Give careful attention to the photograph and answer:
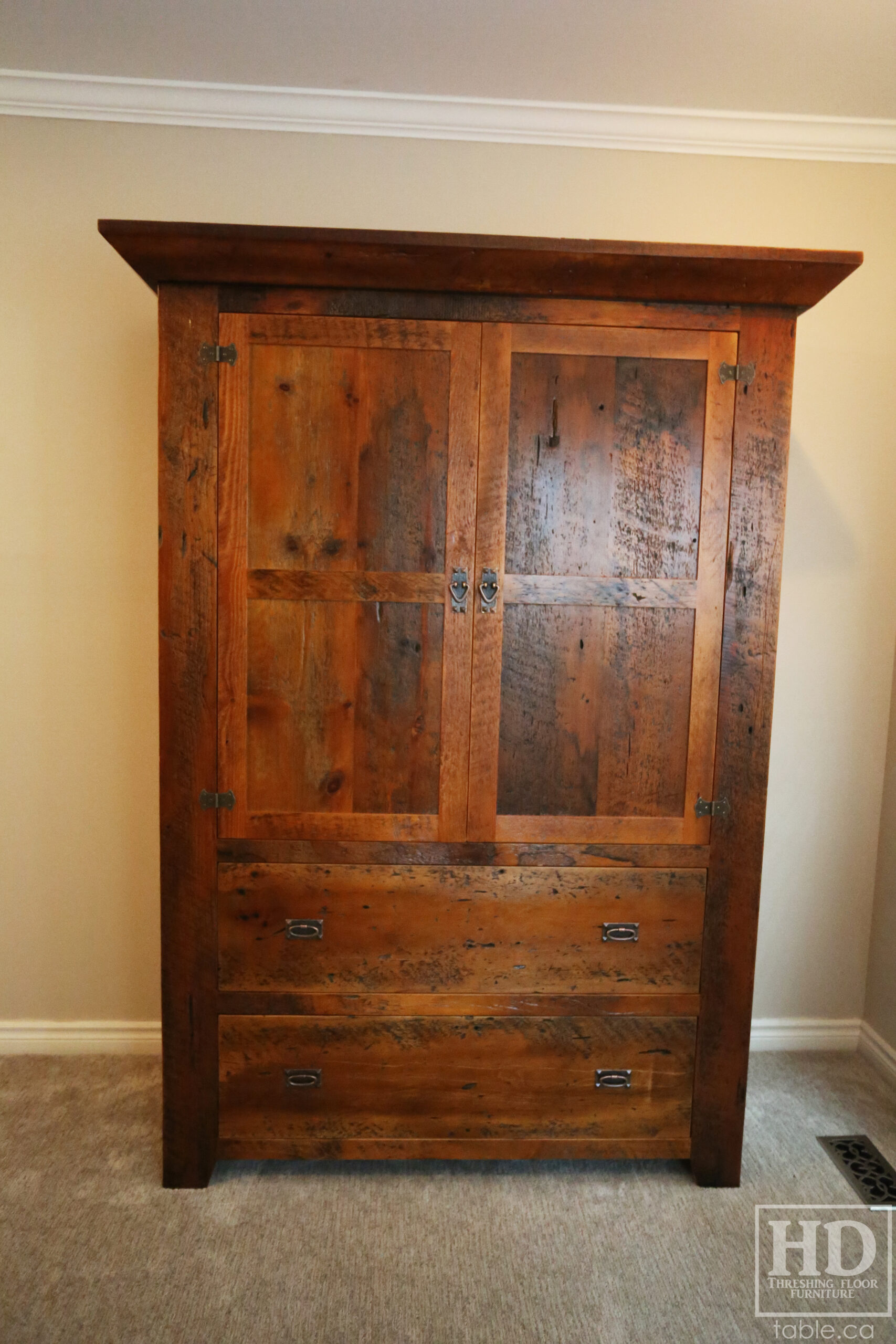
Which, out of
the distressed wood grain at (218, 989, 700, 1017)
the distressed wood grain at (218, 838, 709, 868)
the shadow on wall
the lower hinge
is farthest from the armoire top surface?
the distressed wood grain at (218, 989, 700, 1017)

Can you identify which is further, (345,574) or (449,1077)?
(449,1077)

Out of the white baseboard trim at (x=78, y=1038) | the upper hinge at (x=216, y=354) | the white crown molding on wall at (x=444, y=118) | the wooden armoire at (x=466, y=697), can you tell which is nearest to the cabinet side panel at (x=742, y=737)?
the wooden armoire at (x=466, y=697)

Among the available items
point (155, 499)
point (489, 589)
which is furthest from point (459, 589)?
point (155, 499)

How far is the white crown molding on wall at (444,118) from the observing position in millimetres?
2150

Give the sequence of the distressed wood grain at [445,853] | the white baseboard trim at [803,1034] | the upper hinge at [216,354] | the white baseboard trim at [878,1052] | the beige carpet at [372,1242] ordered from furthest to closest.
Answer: the white baseboard trim at [803,1034] → the white baseboard trim at [878,1052] → the distressed wood grain at [445,853] → the upper hinge at [216,354] → the beige carpet at [372,1242]

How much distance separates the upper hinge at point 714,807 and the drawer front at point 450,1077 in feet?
1.58

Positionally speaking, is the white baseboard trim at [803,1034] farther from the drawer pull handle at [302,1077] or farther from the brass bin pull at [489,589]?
the brass bin pull at [489,589]

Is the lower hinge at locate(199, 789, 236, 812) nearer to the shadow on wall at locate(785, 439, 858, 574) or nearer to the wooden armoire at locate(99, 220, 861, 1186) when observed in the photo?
the wooden armoire at locate(99, 220, 861, 1186)

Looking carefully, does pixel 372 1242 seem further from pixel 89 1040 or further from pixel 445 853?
pixel 89 1040

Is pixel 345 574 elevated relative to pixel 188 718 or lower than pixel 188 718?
elevated

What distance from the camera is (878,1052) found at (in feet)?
8.03

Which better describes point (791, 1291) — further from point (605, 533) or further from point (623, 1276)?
point (605, 533)

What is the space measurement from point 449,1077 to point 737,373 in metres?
1.67

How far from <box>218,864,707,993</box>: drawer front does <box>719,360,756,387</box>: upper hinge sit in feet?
3.53
